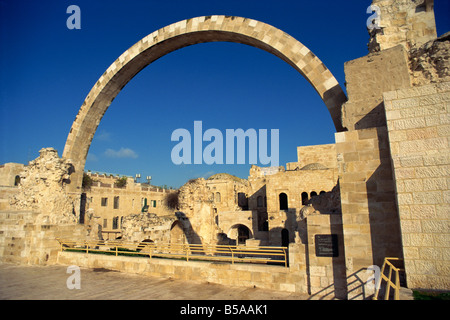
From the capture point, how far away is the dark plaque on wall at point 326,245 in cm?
586

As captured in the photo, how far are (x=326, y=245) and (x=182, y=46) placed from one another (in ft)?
30.4

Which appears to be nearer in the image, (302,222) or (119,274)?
(302,222)

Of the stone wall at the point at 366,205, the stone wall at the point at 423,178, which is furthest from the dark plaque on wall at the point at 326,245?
the stone wall at the point at 423,178

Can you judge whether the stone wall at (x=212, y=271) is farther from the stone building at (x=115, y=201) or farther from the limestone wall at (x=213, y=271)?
the stone building at (x=115, y=201)

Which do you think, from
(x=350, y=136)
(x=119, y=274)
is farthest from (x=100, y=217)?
(x=350, y=136)

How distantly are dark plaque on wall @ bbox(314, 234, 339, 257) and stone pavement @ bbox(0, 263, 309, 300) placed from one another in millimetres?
1012

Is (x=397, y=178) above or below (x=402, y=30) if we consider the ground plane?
below

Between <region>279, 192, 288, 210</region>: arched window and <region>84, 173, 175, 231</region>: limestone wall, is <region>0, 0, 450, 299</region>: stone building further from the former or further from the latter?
<region>279, 192, 288, 210</region>: arched window

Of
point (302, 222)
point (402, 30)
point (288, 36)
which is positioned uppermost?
point (288, 36)

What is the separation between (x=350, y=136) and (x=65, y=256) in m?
10.5

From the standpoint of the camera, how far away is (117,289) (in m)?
6.75

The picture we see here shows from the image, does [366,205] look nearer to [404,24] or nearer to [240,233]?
[404,24]

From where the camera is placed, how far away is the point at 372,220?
17.6ft
